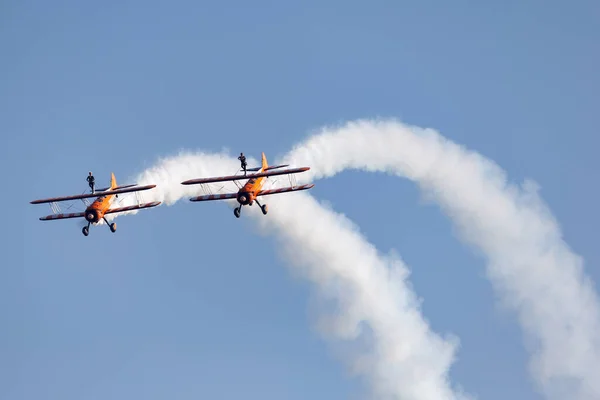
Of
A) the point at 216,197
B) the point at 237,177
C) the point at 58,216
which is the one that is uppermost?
the point at 237,177

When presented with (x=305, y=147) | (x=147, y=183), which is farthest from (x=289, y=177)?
(x=147, y=183)

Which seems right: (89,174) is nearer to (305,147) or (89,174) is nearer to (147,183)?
(147,183)

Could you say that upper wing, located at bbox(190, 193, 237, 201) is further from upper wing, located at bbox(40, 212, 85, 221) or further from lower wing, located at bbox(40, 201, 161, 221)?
upper wing, located at bbox(40, 212, 85, 221)

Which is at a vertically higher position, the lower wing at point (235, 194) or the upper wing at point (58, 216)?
the lower wing at point (235, 194)

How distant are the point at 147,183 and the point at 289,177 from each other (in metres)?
13.9

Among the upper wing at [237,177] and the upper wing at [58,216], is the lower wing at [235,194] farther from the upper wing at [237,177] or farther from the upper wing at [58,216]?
the upper wing at [58,216]

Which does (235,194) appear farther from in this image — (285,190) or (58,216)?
(58,216)

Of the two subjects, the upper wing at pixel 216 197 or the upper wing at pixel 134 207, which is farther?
the upper wing at pixel 134 207

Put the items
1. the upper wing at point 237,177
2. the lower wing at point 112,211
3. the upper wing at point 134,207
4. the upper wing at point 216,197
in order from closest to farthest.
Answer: the upper wing at point 237,177, the upper wing at point 216,197, the lower wing at point 112,211, the upper wing at point 134,207

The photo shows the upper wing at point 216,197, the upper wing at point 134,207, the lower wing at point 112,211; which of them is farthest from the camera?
the upper wing at point 134,207

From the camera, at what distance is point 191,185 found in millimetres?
161625

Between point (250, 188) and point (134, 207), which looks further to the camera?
point (134, 207)

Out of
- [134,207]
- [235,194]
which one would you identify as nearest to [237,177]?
[235,194]

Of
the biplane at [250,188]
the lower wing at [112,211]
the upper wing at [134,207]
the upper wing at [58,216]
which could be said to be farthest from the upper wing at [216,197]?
the upper wing at [58,216]
